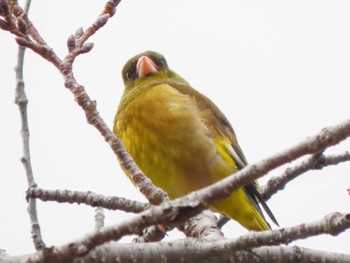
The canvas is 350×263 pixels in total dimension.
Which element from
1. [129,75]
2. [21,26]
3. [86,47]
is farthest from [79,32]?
[129,75]

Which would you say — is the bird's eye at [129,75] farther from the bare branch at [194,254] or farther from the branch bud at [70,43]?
the bare branch at [194,254]

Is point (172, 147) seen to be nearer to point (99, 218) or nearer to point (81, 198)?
point (81, 198)

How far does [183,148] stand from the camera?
4805 mm

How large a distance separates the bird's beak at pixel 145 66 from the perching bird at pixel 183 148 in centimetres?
90

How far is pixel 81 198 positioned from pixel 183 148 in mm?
1458

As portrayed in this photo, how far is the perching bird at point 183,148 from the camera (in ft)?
15.7

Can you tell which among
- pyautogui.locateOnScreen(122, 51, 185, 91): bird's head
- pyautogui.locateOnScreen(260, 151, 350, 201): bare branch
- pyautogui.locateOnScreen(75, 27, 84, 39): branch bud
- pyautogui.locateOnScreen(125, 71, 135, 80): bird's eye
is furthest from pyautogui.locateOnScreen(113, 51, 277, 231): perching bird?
pyautogui.locateOnScreen(75, 27, 84, 39): branch bud

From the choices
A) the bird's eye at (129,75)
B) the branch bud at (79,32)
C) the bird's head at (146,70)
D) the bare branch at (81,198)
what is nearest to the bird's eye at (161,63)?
the bird's head at (146,70)

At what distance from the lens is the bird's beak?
244 inches

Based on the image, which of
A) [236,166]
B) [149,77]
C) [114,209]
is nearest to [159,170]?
[236,166]

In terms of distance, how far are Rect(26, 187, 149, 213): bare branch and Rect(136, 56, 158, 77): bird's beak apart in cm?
267

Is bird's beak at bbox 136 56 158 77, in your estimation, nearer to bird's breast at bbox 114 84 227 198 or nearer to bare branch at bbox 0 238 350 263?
bird's breast at bbox 114 84 227 198

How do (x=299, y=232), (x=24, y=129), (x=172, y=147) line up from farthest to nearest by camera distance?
(x=172, y=147), (x=24, y=129), (x=299, y=232)

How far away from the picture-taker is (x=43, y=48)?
2.85 meters
